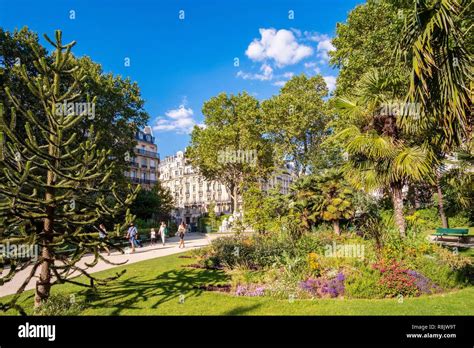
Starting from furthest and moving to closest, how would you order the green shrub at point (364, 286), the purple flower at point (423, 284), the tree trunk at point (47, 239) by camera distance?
the purple flower at point (423, 284)
the green shrub at point (364, 286)
the tree trunk at point (47, 239)

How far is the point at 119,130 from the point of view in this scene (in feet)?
96.8

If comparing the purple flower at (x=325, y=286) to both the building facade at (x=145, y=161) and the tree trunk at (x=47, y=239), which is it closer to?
the tree trunk at (x=47, y=239)

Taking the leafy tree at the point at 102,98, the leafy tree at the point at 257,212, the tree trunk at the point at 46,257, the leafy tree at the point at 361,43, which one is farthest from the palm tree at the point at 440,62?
the leafy tree at the point at 102,98

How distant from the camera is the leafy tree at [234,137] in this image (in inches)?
1729

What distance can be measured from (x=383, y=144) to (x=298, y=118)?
30785mm

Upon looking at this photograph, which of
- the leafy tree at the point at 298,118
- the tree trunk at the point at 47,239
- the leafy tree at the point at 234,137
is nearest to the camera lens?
the tree trunk at the point at 47,239

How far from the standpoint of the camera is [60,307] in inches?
285

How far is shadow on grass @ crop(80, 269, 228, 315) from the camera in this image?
795cm

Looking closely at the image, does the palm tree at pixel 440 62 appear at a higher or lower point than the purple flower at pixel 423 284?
higher

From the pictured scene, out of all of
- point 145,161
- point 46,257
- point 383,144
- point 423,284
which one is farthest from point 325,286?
point 145,161

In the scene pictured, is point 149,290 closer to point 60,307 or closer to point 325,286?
point 60,307

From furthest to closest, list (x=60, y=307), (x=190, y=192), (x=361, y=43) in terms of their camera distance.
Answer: (x=190, y=192) < (x=361, y=43) < (x=60, y=307)

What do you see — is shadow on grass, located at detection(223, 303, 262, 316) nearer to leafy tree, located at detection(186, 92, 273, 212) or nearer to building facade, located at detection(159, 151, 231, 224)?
leafy tree, located at detection(186, 92, 273, 212)

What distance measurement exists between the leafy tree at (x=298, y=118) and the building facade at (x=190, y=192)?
39272 mm
